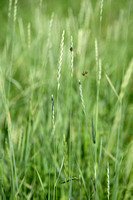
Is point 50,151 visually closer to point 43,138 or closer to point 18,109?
point 43,138

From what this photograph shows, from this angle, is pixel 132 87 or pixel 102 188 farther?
pixel 132 87

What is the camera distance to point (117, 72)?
71.0 inches

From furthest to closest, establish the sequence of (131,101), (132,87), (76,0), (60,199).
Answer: (76,0), (132,87), (131,101), (60,199)

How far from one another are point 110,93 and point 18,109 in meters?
0.61

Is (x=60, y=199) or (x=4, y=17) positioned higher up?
(x=4, y=17)

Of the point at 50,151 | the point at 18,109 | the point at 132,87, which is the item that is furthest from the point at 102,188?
the point at 132,87

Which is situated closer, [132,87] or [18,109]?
[18,109]

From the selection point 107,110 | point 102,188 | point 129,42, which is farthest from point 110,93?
point 129,42

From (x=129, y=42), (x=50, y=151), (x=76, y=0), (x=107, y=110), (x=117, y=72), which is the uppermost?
(x=76, y=0)

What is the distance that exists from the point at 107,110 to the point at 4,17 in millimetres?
2510

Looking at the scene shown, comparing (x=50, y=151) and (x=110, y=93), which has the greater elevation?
(x=110, y=93)

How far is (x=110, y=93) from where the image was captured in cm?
160

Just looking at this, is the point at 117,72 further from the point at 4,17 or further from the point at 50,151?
the point at 4,17

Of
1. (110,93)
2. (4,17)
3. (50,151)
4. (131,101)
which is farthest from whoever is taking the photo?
(4,17)
